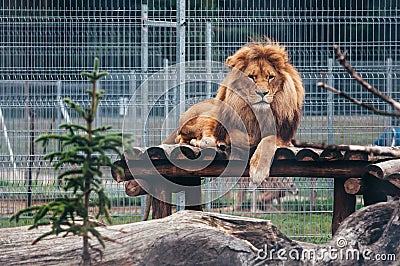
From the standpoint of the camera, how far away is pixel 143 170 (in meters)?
5.44

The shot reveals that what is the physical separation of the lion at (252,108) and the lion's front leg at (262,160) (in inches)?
2.2

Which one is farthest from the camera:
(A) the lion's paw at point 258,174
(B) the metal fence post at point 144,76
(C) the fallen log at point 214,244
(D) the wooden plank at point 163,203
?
(B) the metal fence post at point 144,76

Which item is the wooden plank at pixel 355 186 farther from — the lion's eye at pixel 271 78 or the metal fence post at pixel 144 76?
the metal fence post at pixel 144 76

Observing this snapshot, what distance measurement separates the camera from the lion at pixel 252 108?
5.54m

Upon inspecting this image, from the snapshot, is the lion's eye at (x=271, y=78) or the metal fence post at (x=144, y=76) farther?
the metal fence post at (x=144, y=76)

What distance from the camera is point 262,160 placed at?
5.23 metres

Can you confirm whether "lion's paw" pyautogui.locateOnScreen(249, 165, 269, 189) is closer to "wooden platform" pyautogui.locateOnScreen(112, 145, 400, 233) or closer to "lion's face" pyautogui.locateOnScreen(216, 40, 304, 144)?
"wooden platform" pyautogui.locateOnScreen(112, 145, 400, 233)

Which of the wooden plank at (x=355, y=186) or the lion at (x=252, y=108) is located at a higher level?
the lion at (x=252, y=108)

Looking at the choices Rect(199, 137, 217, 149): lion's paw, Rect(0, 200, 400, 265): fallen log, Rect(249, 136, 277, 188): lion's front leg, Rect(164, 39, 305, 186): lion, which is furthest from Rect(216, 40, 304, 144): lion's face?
Rect(0, 200, 400, 265): fallen log

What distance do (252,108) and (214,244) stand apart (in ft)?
5.91

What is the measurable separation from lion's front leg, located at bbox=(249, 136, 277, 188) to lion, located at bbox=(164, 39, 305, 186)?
0.06 m

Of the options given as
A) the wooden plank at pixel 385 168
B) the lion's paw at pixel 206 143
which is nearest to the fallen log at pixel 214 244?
the wooden plank at pixel 385 168

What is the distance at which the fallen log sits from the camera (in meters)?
3.96

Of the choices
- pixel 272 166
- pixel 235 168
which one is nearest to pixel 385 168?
pixel 272 166
